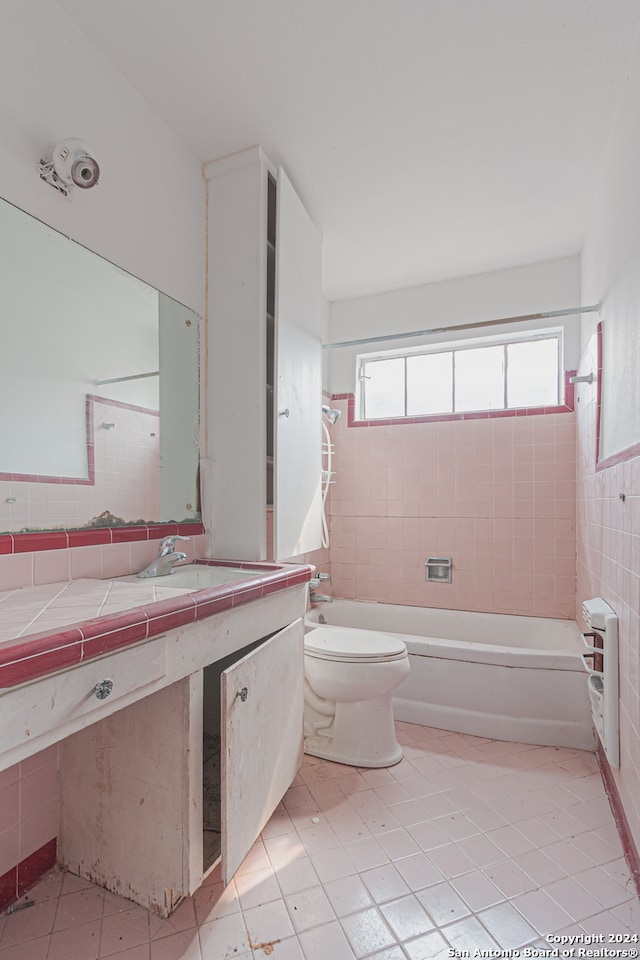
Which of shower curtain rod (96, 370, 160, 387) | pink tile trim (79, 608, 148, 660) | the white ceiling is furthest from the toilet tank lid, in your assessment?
the white ceiling

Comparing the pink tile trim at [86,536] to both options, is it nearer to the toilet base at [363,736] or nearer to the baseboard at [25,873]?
the baseboard at [25,873]

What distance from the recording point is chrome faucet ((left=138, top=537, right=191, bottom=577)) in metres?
1.48

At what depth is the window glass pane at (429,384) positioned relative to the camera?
2916 mm

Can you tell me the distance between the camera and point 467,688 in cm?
208

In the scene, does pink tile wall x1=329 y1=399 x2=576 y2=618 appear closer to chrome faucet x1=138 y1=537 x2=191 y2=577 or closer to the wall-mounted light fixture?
chrome faucet x1=138 y1=537 x2=191 y2=577

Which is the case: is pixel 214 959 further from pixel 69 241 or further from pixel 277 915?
pixel 69 241

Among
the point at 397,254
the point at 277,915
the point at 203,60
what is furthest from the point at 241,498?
the point at 397,254

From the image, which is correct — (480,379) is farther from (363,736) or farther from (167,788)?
(167,788)

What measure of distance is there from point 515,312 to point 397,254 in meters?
0.77

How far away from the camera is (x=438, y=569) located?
9.14ft

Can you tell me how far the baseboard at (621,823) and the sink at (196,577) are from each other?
132cm

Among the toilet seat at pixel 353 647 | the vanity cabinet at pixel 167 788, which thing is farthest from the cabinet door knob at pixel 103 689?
the toilet seat at pixel 353 647

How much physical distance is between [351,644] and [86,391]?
1377 millimetres

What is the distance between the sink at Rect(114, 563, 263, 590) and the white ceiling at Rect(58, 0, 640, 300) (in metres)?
1.63
